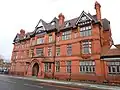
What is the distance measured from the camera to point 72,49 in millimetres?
29562

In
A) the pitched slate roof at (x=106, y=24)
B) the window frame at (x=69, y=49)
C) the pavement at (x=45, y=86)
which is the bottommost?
the pavement at (x=45, y=86)

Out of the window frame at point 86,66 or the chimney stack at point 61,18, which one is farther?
the chimney stack at point 61,18

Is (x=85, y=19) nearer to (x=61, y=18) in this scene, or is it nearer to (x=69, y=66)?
(x=61, y=18)

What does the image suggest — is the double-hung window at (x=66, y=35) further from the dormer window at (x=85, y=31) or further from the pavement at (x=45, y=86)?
the pavement at (x=45, y=86)

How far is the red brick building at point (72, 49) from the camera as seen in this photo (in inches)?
1018

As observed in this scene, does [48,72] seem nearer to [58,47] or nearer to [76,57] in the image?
[58,47]

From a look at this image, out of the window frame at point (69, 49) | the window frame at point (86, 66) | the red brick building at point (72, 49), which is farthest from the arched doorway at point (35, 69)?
the window frame at point (86, 66)

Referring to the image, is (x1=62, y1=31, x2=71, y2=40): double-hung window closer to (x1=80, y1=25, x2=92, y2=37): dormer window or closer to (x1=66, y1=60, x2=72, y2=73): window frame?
(x1=80, y1=25, x2=92, y2=37): dormer window

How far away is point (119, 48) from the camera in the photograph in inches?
977

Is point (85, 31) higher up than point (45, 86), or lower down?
higher up

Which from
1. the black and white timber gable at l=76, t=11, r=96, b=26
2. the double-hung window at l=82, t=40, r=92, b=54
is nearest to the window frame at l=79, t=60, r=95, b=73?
the double-hung window at l=82, t=40, r=92, b=54

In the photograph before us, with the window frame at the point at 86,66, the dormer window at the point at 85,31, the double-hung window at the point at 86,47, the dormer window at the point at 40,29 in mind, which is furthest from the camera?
the dormer window at the point at 40,29

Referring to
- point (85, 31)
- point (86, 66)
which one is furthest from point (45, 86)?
point (85, 31)

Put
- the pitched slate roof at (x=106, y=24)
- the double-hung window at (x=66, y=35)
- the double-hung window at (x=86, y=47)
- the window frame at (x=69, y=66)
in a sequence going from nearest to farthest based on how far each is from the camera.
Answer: the double-hung window at (x=86, y=47) < the window frame at (x=69, y=66) < the pitched slate roof at (x=106, y=24) < the double-hung window at (x=66, y=35)
